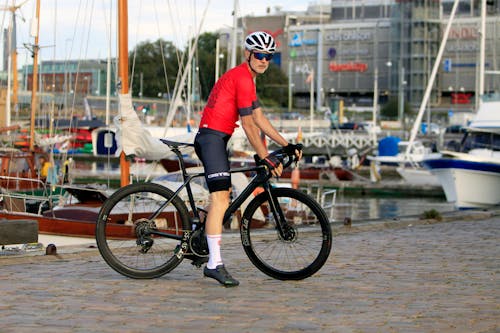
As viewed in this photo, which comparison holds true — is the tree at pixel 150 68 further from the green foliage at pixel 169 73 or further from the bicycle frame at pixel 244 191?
the bicycle frame at pixel 244 191

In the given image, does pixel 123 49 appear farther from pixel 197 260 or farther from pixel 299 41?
pixel 299 41

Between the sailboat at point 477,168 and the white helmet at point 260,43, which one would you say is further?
the sailboat at point 477,168

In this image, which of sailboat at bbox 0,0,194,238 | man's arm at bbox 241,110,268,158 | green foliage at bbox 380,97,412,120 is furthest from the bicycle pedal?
green foliage at bbox 380,97,412,120

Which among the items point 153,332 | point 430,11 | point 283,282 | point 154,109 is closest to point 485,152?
point 283,282

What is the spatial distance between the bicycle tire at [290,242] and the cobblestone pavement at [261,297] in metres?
0.12

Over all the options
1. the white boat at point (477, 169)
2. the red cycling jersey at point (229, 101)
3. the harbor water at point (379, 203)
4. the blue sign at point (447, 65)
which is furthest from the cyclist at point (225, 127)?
the blue sign at point (447, 65)

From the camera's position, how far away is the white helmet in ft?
23.9

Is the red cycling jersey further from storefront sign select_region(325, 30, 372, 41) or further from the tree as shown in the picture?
storefront sign select_region(325, 30, 372, 41)

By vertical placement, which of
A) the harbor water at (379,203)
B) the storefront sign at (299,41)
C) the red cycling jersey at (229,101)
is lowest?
the harbor water at (379,203)

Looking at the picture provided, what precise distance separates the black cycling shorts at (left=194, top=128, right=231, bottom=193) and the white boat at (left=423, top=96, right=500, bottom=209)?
23137mm

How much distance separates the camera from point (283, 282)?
7.31 metres

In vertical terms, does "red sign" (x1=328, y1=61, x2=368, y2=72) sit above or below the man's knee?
above

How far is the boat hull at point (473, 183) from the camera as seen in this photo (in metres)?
29.5

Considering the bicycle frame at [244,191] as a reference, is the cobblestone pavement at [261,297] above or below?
below
